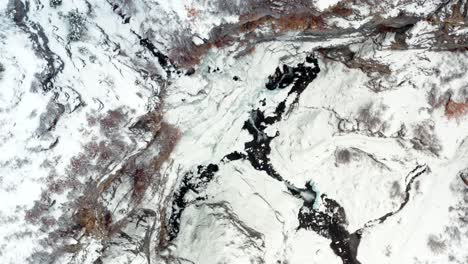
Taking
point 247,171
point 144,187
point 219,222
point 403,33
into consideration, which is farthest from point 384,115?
point 144,187

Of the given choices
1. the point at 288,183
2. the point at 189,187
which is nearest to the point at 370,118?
the point at 288,183

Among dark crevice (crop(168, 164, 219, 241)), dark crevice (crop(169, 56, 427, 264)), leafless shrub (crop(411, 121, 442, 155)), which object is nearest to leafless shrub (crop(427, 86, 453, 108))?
leafless shrub (crop(411, 121, 442, 155))

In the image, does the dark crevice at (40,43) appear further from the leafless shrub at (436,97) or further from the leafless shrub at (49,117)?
the leafless shrub at (436,97)

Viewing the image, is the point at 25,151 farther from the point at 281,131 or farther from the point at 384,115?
the point at 384,115

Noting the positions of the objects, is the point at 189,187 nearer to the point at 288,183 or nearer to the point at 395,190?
the point at 288,183

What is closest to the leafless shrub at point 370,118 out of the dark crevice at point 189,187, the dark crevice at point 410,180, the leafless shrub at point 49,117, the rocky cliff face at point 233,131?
the rocky cliff face at point 233,131
